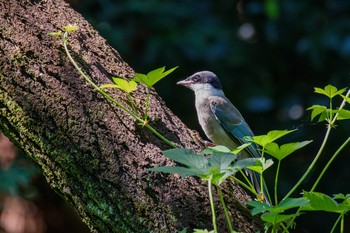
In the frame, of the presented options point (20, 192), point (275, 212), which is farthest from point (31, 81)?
point (20, 192)

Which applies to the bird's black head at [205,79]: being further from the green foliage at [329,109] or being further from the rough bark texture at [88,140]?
the green foliage at [329,109]

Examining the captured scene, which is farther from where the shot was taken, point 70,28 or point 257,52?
point 257,52

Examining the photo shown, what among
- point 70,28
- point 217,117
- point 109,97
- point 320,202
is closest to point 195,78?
point 217,117

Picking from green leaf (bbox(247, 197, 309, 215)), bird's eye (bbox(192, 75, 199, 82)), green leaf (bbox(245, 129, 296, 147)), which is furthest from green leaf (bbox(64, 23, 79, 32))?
bird's eye (bbox(192, 75, 199, 82))

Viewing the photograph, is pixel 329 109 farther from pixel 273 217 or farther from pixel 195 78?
pixel 195 78

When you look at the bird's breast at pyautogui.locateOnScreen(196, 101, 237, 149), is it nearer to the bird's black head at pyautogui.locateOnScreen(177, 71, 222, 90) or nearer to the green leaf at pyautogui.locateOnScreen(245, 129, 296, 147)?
the bird's black head at pyautogui.locateOnScreen(177, 71, 222, 90)

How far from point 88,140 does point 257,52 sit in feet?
18.6

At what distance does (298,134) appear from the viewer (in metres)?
7.44

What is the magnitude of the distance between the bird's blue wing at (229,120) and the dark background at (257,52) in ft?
7.58

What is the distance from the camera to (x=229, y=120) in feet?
15.8

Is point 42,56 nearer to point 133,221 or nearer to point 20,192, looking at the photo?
point 133,221

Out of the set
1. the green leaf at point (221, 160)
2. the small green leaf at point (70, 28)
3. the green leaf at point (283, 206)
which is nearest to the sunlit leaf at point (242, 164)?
the green leaf at point (221, 160)

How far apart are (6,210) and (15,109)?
4.78 metres

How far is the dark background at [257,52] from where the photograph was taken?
730 cm
